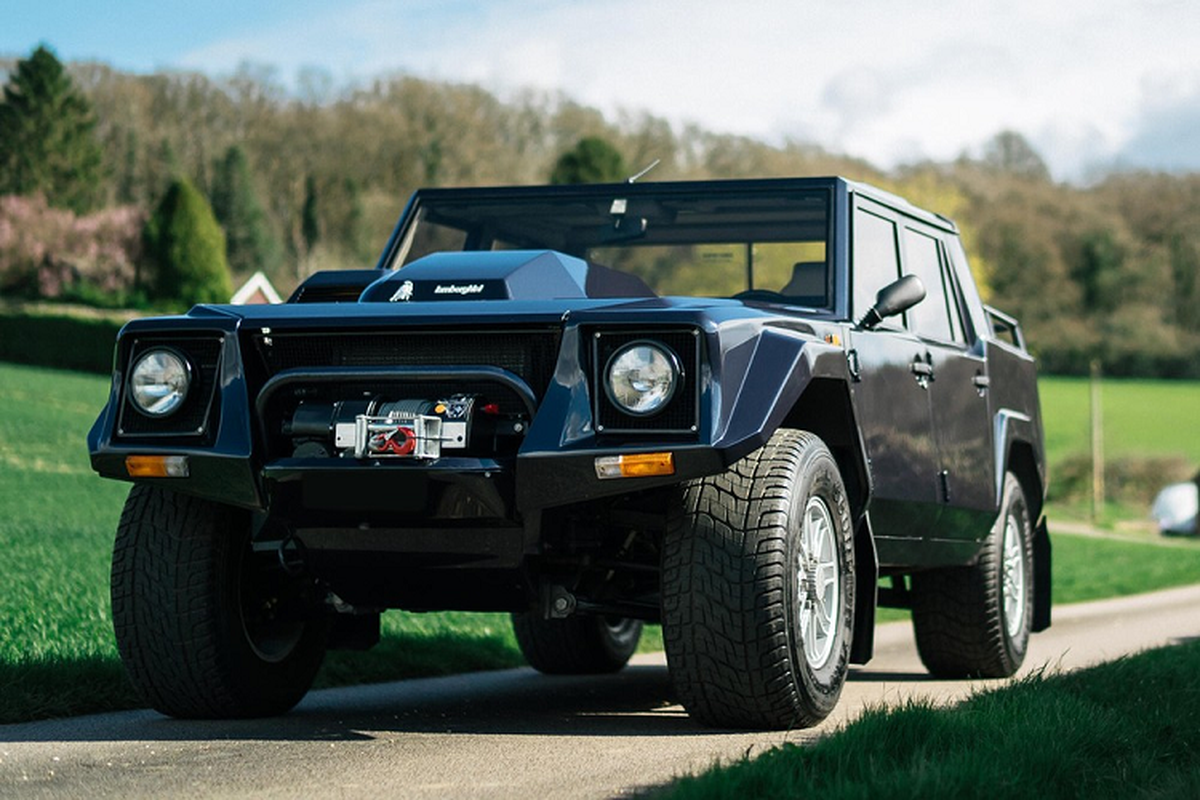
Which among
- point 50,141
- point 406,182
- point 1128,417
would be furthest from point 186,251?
point 1128,417

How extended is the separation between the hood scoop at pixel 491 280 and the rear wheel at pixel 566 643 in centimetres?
281

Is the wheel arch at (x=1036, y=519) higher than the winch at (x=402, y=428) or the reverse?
the reverse

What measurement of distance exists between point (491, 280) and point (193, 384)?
3.46 ft

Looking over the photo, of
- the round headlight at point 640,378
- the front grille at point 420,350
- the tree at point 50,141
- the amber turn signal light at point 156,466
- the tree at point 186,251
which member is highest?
the tree at point 50,141

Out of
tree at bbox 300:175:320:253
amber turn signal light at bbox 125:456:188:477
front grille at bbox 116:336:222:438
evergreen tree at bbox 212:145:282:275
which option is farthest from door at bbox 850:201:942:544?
evergreen tree at bbox 212:145:282:275

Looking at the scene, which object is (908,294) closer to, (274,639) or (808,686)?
(808,686)

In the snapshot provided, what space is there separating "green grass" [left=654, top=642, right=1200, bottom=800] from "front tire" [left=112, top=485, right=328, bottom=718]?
2217mm

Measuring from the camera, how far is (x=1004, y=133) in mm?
101375

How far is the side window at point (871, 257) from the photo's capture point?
7.22 metres

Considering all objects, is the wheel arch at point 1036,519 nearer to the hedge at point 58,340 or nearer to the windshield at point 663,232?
the windshield at point 663,232

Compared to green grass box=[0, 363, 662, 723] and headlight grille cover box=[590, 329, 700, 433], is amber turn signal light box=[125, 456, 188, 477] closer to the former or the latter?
green grass box=[0, 363, 662, 723]

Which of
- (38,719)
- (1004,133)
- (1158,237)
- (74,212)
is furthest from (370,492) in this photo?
(1004,133)

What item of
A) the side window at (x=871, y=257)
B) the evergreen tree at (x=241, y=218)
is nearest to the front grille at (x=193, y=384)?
the side window at (x=871, y=257)

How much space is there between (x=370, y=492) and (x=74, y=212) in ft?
240
